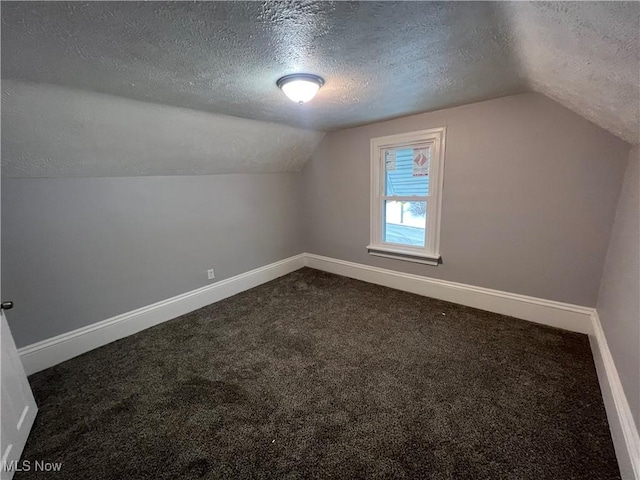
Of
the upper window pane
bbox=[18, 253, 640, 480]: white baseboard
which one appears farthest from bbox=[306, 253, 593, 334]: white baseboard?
the upper window pane

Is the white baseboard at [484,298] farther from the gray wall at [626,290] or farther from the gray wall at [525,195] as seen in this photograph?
the gray wall at [626,290]

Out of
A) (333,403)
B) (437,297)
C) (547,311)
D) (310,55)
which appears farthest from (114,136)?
(547,311)

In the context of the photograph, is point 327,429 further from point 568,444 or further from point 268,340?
point 568,444

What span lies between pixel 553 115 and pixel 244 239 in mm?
3214

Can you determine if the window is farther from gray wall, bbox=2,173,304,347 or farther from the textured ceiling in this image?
A: gray wall, bbox=2,173,304,347

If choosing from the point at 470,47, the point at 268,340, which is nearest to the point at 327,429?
the point at 268,340

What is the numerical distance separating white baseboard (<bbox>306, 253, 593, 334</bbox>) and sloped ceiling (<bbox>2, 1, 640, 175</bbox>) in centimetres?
140

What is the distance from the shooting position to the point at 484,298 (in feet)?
8.87

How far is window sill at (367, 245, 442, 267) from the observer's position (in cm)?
294

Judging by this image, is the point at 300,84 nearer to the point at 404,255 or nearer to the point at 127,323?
the point at 404,255

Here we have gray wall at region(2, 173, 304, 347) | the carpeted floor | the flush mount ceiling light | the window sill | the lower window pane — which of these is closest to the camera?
the carpeted floor

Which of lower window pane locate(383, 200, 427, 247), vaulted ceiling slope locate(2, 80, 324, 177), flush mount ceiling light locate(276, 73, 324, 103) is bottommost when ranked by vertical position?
lower window pane locate(383, 200, 427, 247)

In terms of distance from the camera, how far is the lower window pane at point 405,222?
120 inches

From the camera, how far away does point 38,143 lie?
180 cm
